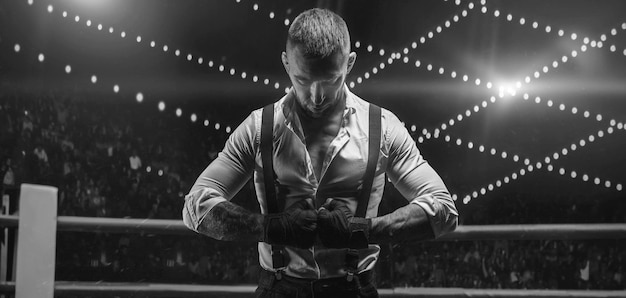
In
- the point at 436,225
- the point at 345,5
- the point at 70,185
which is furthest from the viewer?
the point at 70,185

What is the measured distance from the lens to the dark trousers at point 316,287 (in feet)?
4.97

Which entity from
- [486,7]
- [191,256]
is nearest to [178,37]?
[191,256]

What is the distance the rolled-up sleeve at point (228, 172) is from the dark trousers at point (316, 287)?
24cm

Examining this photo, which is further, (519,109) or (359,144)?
(519,109)

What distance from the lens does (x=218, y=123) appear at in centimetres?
314

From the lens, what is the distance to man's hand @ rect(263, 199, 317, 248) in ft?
4.42

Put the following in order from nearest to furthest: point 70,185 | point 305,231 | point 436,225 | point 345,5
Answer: point 305,231 → point 436,225 → point 345,5 → point 70,185

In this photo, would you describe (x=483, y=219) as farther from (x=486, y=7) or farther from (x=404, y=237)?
(x=404, y=237)

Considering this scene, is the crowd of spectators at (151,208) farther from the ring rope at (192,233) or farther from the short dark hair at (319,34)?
the short dark hair at (319,34)

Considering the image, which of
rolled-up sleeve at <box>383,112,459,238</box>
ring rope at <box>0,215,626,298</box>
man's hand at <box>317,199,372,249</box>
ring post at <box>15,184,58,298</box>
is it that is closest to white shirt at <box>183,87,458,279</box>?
rolled-up sleeve at <box>383,112,459,238</box>

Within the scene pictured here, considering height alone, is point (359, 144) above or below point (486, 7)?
below

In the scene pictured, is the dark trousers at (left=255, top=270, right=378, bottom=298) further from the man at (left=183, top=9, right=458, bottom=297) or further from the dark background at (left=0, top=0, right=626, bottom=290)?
the dark background at (left=0, top=0, right=626, bottom=290)

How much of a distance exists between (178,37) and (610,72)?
2167 mm

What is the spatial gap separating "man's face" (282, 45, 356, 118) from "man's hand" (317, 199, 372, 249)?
10.1 inches
